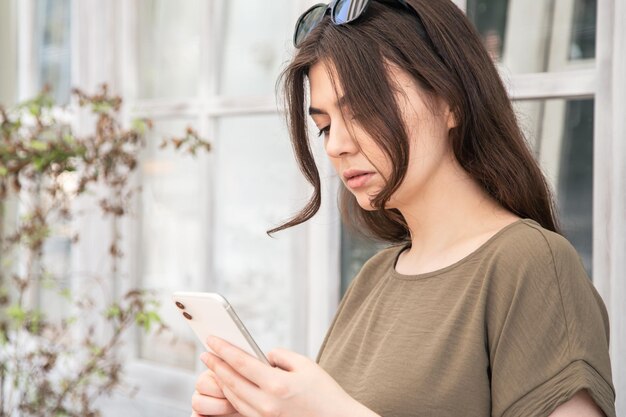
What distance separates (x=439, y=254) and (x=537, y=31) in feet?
2.35

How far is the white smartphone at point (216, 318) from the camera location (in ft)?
3.60

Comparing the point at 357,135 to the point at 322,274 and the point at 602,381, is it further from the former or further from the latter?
the point at 322,274

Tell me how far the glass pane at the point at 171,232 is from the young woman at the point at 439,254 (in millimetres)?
1283

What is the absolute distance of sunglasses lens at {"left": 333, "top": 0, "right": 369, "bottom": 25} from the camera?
118 cm

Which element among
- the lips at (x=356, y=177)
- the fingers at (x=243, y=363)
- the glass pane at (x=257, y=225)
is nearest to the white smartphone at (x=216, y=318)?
the fingers at (x=243, y=363)

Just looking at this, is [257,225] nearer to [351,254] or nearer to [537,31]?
[351,254]

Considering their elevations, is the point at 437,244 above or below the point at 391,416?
above

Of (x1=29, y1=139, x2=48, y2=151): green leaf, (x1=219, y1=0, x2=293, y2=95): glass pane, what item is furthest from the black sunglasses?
(x1=29, y1=139, x2=48, y2=151): green leaf

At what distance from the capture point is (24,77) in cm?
326

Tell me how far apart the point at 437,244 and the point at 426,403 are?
25cm

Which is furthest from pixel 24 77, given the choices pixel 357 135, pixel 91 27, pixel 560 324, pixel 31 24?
pixel 560 324

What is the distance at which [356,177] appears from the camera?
47.3 inches

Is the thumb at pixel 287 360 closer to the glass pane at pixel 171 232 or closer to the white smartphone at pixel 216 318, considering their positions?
the white smartphone at pixel 216 318

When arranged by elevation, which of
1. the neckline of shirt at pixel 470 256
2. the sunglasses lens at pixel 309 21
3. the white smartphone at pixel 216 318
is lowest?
the white smartphone at pixel 216 318
